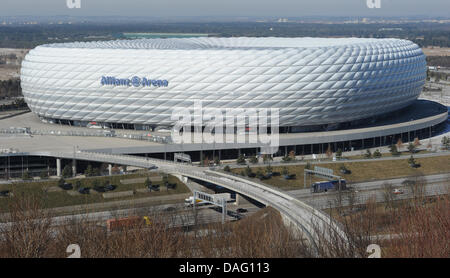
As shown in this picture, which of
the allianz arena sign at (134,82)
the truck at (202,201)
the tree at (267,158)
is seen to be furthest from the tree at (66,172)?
the tree at (267,158)

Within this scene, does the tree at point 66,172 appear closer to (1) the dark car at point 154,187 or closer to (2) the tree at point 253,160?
(1) the dark car at point 154,187

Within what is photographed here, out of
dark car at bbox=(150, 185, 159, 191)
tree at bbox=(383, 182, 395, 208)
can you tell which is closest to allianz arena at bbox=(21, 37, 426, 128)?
dark car at bbox=(150, 185, 159, 191)

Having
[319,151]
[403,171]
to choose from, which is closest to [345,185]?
[403,171]

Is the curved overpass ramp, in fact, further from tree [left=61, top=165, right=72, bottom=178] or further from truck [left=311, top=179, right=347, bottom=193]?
truck [left=311, top=179, right=347, bottom=193]

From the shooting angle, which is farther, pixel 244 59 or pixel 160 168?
pixel 244 59

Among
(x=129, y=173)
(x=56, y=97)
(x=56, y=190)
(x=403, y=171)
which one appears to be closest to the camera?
(x=56, y=190)

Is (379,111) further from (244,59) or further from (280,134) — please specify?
(244,59)

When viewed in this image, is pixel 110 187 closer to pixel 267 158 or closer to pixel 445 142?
pixel 267 158
